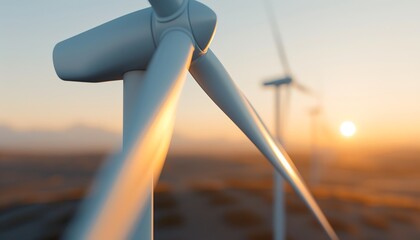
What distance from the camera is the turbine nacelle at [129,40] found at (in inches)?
258

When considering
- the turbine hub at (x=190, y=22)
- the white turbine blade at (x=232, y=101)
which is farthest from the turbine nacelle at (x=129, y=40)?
the white turbine blade at (x=232, y=101)

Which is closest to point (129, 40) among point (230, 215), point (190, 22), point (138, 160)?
point (190, 22)

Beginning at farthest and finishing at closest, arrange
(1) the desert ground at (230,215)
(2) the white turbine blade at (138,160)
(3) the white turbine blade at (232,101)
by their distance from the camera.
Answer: (1) the desert ground at (230,215), (3) the white turbine blade at (232,101), (2) the white turbine blade at (138,160)

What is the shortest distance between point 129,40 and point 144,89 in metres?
1.98

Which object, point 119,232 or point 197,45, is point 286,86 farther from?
point 119,232

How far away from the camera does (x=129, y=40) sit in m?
6.83

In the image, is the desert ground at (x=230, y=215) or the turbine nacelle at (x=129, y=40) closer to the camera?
the turbine nacelle at (x=129, y=40)

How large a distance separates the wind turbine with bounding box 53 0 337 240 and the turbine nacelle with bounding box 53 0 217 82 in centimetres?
2

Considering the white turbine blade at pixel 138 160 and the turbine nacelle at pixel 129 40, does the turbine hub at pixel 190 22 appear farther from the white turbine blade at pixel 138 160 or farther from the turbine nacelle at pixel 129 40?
the white turbine blade at pixel 138 160

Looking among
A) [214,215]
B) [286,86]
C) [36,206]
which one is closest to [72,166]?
[36,206]

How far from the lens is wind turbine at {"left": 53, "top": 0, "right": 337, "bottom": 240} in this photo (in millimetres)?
3291

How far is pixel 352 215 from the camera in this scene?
37281 mm

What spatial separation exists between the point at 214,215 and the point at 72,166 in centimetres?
10434

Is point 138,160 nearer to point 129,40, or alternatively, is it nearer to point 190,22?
point 190,22
